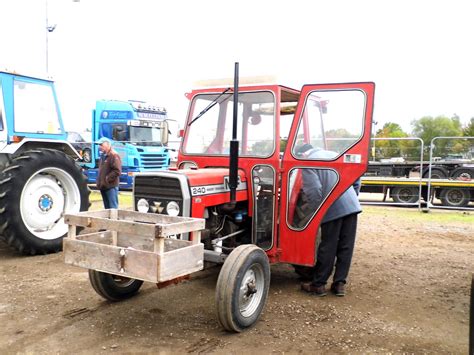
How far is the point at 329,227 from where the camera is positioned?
4.59 meters

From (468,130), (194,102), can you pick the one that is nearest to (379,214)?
(194,102)

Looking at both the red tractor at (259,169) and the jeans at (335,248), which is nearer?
the red tractor at (259,169)

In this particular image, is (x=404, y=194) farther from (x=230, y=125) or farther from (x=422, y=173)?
(x=230, y=125)

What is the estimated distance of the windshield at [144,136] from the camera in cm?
1409

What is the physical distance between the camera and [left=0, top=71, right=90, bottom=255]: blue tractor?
579 centimetres

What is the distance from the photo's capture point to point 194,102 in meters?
5.02

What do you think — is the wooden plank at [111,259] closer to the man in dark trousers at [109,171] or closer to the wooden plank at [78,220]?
the wooden plank at [78,220]

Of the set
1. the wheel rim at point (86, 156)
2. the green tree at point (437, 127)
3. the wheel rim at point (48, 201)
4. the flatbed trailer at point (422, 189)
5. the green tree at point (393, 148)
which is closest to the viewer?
the wheel rim at point (48, 201)

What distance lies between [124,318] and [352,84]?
3025 millimetres

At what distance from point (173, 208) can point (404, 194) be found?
29.7 feet

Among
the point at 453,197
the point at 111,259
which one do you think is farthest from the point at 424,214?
the point at 111,259

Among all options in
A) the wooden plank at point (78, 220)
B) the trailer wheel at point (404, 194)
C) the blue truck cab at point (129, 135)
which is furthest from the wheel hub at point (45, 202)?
the trailer wheel at point (404, 194)

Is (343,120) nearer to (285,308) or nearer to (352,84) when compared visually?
(352,84)

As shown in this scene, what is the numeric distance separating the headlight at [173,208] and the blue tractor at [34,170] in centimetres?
286
